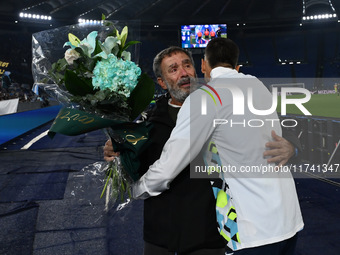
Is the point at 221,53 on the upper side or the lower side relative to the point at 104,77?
upper

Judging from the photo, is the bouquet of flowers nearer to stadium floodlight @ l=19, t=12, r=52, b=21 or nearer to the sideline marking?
the sideline marking

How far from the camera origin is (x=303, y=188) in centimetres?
577

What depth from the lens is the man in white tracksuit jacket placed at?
1445mm

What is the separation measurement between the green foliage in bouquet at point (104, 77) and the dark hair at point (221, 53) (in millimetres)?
380

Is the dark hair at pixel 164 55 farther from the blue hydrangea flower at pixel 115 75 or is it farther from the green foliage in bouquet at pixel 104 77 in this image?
the blue hydrangea flower at pixel 115 75

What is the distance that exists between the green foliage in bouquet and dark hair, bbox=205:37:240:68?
1.25 ft

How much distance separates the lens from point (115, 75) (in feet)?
5.88

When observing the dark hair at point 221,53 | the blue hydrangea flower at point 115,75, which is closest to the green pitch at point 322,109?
the dark hair at point 221,53

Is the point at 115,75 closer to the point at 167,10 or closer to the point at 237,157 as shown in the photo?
the point at 237,157

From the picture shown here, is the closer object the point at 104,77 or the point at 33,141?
the point at 104,77

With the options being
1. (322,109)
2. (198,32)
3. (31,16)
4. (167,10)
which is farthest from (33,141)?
(167,10)

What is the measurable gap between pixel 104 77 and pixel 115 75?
0.05m

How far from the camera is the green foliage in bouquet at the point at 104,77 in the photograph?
5.91 feet

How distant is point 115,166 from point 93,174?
0.50 feet
